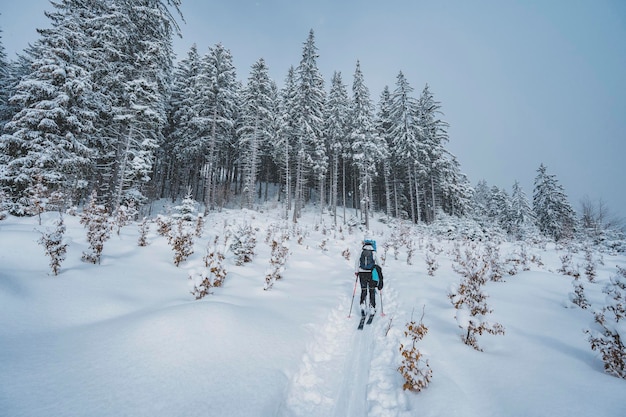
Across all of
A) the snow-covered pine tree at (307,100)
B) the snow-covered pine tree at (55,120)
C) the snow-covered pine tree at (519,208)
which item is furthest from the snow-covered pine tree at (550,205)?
the snow-covered pine tree at (55,120)

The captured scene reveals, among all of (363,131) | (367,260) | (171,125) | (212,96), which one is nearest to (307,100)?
(363,131)

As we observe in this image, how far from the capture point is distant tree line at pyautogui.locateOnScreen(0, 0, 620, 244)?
1241 centimetres

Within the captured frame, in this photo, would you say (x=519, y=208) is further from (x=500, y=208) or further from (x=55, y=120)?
(x=55, y=120)

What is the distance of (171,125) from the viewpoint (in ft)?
99.5

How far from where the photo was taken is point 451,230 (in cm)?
1945

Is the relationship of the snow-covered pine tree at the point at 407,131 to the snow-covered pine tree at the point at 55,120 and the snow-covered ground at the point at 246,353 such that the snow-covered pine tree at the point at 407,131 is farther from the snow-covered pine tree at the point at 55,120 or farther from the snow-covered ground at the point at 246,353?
the snow-covered pine tree at the point at 55,120

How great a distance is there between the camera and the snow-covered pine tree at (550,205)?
114 feet

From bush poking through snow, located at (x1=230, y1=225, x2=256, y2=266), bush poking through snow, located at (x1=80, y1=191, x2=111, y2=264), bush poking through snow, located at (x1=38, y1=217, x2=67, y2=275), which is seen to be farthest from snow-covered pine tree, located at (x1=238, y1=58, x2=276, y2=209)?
bush poking through snow, located at (x1=38, y1=217, x2=67, y2=275)

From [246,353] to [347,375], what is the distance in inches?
67.3

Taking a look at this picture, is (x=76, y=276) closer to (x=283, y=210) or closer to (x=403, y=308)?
(x=403, y=308)

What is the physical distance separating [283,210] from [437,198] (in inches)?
955

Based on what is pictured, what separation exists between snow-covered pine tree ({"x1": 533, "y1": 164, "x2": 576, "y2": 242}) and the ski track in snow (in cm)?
4233

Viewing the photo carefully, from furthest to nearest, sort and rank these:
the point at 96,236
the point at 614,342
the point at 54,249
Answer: the point at 96,236 < the point at 54,249 < the point at 614,342

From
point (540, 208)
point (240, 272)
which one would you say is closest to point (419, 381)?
point (240, 272)
